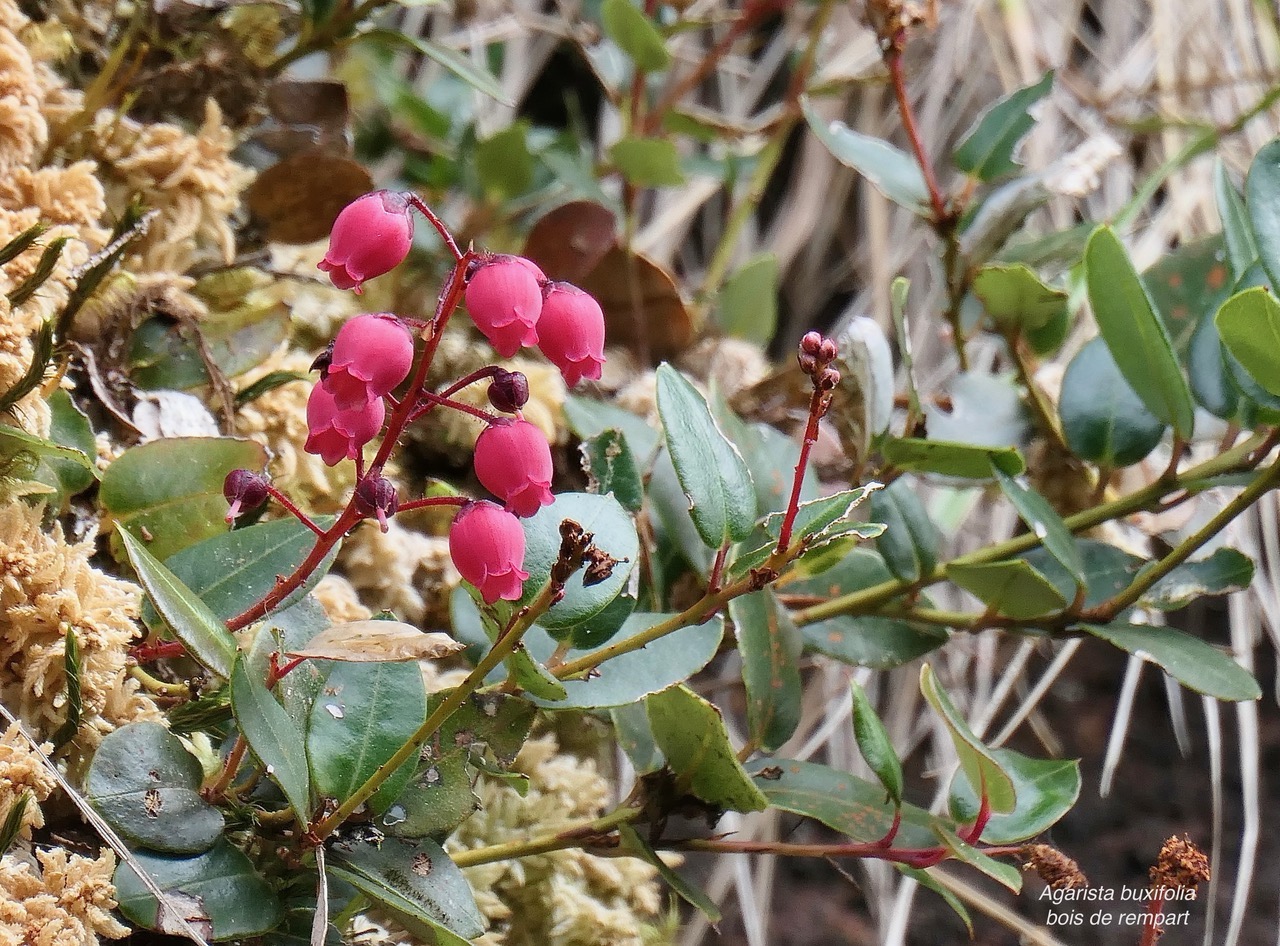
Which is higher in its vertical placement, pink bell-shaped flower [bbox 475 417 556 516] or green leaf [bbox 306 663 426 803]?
pink bell-shaped flower [bbox 475 417 556 516]

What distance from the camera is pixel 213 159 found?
0.94 meters

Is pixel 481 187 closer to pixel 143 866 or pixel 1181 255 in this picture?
pixel 1181 255

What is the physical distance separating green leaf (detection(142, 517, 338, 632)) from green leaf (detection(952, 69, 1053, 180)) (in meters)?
0.68

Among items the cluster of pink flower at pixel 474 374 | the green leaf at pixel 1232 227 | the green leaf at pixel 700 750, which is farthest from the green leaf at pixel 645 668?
the green leaf at pixel 1232 227

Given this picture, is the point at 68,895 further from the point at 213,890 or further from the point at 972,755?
the point at 972,755

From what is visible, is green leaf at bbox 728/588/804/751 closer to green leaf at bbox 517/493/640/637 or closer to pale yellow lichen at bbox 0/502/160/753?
green leaf at bbox 517/493/640/637

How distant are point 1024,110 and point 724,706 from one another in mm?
837

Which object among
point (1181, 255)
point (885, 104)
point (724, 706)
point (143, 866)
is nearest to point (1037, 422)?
point (1181, 255)

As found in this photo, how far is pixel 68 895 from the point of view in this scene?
0.54 metres

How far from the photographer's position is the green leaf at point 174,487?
2.22 ft

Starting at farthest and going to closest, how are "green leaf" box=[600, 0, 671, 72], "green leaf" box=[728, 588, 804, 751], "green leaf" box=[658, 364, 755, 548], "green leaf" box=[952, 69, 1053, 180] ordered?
"green leaf" box=[600, 0, 671, 72] < "green leaf" box=[952, 69, 1053, 180] < "green leaf" box=[728, 588, 804, 751] < "green leaf" box=[658, 364, 755, 548]

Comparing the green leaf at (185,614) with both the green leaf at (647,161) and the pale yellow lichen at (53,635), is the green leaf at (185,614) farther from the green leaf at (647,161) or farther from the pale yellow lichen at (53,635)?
the green leaf at (647,161)

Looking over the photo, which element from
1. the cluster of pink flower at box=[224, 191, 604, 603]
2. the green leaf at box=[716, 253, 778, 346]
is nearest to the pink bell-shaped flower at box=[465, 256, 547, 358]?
the cluster of pink flower at box=[224, 191, 604, 603]

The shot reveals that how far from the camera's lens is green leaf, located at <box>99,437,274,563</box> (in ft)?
2.22
